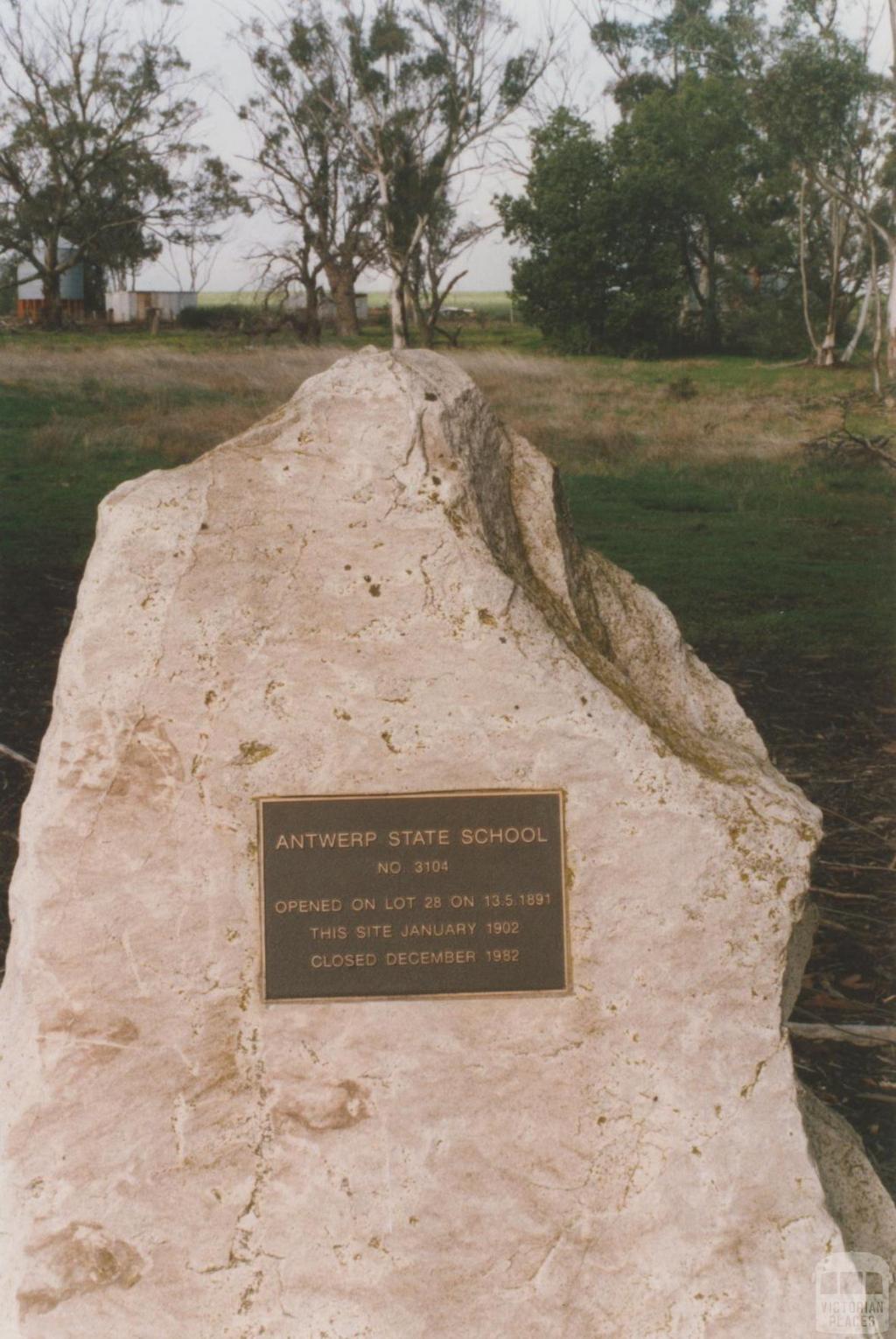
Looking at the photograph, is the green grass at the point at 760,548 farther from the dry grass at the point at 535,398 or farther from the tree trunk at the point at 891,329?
the tree trunk at the point at 891,329

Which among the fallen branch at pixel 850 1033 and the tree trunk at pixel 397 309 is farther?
the tree trunk at pixel 397 309

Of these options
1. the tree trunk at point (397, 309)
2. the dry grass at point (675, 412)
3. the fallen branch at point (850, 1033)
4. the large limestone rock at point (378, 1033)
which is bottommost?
the fallen branch at point (850, 1033)

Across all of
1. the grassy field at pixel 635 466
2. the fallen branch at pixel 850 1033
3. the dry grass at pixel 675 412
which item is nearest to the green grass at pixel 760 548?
the grassy field at pixel 635 466

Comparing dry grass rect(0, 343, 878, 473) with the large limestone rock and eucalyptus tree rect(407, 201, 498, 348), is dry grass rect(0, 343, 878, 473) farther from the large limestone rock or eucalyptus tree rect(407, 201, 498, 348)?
the large limestone rock

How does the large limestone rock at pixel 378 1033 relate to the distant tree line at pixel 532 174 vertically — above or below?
below

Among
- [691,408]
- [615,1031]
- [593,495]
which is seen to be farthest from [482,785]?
[691,408]

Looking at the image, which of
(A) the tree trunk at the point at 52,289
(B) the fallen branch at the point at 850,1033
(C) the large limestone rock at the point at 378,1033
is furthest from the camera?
(A) the tree trunk at the point at 52,289

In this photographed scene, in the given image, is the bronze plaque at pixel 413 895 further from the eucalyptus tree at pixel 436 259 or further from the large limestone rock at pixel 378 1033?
the eucalyptus tree at pixel 436 259

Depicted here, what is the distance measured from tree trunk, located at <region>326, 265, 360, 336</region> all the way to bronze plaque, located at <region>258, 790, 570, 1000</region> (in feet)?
23.6

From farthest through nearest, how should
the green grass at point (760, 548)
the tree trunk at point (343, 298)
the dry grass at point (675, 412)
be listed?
the dry grass at point (675, 412), the tree trunk at point (343, 298), the green grass at point (760, 548)

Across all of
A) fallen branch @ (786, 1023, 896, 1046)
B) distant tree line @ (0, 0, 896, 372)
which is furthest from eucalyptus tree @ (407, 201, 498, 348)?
fallen branch @ (786, 1023, 896, 1046)

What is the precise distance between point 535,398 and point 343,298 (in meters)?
1.63

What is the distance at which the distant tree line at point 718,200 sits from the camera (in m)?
8.73

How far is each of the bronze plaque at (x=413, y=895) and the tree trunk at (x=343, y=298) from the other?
720 centimetres
